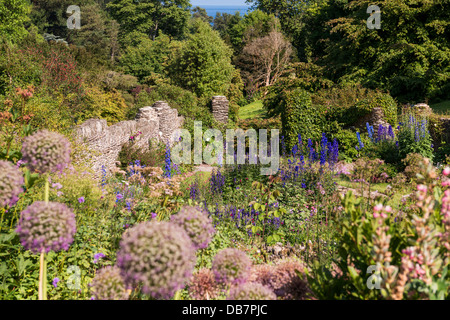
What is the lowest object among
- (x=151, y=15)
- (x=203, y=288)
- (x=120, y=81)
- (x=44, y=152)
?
(x=203, y=288)

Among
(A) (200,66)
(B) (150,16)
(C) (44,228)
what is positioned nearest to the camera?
(C) (44,228)

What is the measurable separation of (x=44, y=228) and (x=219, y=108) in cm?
1252

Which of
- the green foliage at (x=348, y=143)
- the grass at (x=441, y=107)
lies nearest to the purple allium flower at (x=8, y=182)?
the green foliage at (x=348, y=143)

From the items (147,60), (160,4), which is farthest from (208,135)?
(160,4)

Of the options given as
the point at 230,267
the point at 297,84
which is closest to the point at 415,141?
the point at 297,84

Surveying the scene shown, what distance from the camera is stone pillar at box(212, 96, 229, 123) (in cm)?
1381

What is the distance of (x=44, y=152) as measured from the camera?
5.32ft

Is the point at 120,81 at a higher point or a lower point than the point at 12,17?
lower

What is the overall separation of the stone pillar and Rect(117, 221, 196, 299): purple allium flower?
12557mm

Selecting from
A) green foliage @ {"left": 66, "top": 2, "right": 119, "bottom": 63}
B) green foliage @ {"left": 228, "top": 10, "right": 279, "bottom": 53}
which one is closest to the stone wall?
green foliage @ {"left": 228, "top": 10, "right": 279, "bottom": 53}

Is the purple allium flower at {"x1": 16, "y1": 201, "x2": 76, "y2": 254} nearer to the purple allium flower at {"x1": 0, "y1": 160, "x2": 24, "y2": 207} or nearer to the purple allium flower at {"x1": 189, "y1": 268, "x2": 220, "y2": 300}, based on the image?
the purple allium flower at {"x1": 0, "y1": 160, "x2": 24, "y2": 207}

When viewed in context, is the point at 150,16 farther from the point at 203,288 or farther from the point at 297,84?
the point at 203,288

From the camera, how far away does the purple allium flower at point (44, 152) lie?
5.34 ft
